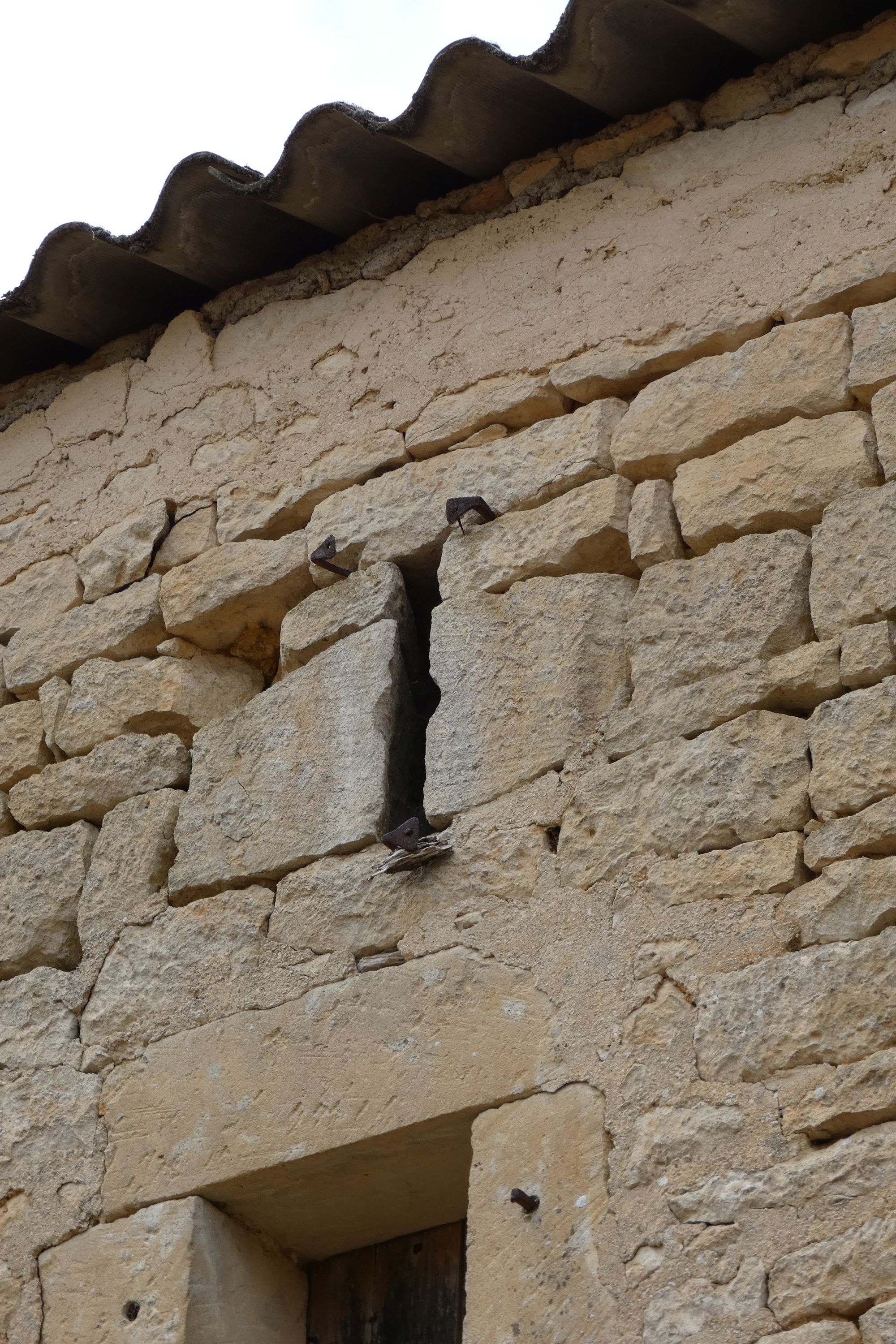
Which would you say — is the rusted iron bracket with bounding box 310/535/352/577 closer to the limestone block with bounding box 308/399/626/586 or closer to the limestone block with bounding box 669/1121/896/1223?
the limestone block with bounding box 308/399/626/586

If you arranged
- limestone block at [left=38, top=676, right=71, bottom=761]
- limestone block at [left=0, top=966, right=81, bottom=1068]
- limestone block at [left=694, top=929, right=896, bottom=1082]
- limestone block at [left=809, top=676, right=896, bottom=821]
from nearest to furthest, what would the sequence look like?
1. limestone block at [left=694, top=929, right=896, bottom=1082]
2. limestone block at [left=809, top=676, right=896, bottom=821]
3. limestone block at [left=0, top=966, right=81, bottom=1068]
4. limestone block at [left=38, top=676, right=71, bottom=761]

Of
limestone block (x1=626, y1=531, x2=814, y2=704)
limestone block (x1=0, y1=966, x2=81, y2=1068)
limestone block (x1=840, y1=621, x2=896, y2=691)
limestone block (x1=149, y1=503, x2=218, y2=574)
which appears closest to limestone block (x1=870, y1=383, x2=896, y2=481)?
limestone block (x1=626, y1=531, x2=814, y2=704)

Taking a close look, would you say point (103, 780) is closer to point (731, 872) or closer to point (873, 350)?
point (731, 872)

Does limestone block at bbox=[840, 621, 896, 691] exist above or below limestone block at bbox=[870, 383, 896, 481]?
below

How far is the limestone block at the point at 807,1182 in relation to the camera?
2510 millimetres

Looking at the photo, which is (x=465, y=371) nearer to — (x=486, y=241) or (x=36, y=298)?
(x=486, y=241)

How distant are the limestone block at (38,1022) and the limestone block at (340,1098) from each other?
0.59 feet

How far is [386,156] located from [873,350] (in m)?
1.37

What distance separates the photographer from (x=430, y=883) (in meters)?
3.27

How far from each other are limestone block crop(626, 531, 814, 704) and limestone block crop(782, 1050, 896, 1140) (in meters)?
0.80

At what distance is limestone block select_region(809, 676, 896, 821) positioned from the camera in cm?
284

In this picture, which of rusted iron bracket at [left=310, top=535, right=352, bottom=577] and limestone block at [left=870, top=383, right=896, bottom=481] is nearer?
limestone block at [left=870, top=383, right=896, bottom=481]

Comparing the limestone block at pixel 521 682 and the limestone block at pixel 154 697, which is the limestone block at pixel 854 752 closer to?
the limestone block at pixel 521 682

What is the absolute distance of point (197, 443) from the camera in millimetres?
4332
